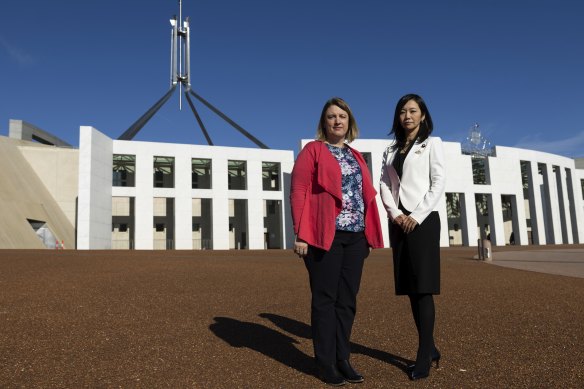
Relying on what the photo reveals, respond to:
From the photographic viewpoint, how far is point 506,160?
3694 cm

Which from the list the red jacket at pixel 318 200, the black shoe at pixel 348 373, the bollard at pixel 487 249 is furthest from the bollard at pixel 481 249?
the black shoe at pixel 348 373

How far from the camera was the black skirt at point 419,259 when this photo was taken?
2957 mm

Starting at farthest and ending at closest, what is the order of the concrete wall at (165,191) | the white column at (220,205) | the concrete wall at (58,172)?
the white column at (220,205), the concrete wall at (58,172), the concrete wall at (165,191)

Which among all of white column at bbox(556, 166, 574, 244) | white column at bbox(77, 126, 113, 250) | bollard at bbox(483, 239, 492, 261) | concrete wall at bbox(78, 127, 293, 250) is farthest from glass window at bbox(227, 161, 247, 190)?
white column at bbox(556, 166, 574, 244)

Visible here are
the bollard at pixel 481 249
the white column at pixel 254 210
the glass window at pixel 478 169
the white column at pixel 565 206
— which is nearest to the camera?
the bollard at pixel 481 249

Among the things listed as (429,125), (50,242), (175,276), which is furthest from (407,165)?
(50,242)

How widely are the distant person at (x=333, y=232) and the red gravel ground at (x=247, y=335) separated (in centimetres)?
27

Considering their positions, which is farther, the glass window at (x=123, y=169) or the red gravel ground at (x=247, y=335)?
the glass window at (x=123, y=169)

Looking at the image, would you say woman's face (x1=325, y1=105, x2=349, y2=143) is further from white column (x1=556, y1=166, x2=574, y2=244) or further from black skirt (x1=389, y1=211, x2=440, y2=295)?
white column (x1=556, y1=166, x2=574, y2=244)

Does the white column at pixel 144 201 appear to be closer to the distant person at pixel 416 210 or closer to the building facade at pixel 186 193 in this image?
the building facade at pixel 186 193

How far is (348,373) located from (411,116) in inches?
72.5

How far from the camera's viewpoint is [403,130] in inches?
132

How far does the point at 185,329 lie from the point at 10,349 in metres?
1.47

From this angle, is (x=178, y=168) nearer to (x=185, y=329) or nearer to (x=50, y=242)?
(x=50, y=242)
